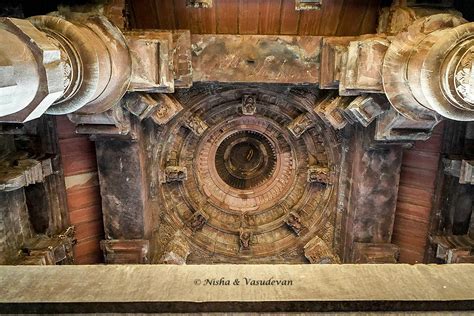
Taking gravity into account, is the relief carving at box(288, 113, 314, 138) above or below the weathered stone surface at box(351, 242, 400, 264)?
above

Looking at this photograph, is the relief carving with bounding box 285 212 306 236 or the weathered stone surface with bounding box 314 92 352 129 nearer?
the weathered stone surface with bounding box 314 92 352 129

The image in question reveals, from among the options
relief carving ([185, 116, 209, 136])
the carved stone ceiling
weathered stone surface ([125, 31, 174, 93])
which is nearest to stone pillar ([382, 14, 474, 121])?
the carved stone ceiling

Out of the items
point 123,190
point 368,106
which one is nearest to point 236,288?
point 368,106

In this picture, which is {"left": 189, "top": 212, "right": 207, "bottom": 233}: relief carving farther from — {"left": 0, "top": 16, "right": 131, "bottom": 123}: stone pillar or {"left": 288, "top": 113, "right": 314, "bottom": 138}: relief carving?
{"left": 0, "top": 16, "right": 131, "bottom": 123}: stone pillar

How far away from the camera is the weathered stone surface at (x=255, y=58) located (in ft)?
21.3

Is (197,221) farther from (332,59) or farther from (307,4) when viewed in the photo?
(307,4)

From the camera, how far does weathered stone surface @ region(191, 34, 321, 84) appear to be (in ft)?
21.3

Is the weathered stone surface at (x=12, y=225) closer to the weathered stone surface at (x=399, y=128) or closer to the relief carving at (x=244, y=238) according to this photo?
the relief carving at (x=244, y=238)

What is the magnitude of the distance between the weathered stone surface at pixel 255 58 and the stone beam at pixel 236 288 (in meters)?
3.11

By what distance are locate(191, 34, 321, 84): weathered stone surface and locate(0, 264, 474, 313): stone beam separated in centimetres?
311

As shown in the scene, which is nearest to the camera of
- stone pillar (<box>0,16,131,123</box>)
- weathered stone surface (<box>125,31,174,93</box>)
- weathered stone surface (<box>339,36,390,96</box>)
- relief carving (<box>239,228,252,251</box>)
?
stone pillar (<box>0,16,131,123</box>)

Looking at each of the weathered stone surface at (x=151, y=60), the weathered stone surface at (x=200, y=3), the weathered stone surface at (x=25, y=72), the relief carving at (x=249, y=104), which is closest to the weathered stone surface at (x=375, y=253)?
the relief carving at (x=249, y=104)

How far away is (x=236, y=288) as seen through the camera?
13.2 ft

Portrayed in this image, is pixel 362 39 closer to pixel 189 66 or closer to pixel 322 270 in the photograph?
pixel 189 66
